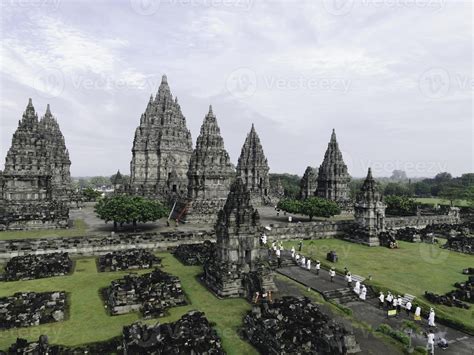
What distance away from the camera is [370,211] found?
37094mm

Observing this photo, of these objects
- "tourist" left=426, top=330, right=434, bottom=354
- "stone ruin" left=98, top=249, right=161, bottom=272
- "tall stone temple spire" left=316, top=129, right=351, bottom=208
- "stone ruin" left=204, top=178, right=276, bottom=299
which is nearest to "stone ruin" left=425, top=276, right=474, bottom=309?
"tourist" left=426, top=330, right=434, bottom=354

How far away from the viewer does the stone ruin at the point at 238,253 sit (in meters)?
20.9

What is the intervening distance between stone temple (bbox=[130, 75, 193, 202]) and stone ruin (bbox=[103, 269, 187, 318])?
44091 mm

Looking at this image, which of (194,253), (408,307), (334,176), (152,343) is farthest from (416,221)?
(152,343)

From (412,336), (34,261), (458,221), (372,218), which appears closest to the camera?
(412,336)

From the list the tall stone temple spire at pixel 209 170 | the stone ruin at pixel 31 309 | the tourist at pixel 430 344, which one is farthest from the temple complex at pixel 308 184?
the stone ruin at pixel 31 309

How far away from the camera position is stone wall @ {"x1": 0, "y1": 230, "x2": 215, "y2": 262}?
1093 inches

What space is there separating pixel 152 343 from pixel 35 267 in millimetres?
14702

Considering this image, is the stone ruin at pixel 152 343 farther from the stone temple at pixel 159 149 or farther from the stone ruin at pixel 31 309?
the stone temple at pixel 159 149

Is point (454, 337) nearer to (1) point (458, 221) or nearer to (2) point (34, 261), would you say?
(2) point (34, 261)

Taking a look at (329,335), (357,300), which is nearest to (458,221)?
(357,300)

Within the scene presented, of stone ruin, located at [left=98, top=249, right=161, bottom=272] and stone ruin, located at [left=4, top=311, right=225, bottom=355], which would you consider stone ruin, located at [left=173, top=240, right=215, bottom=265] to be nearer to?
stone ruin, located at [left=98, top=249, right=161, bottom=272]

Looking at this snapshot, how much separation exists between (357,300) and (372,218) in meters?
17.6

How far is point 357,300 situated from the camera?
2122 cm
